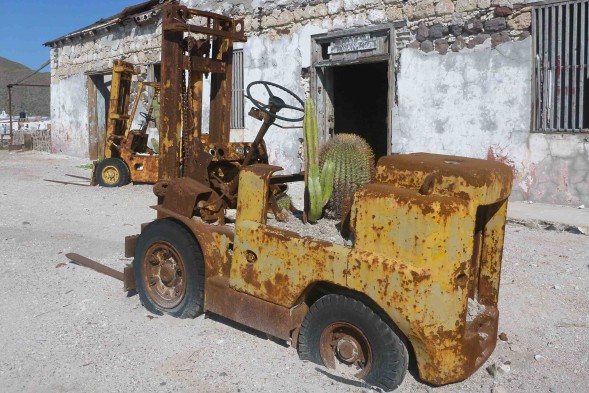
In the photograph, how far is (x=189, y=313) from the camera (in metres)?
3.73

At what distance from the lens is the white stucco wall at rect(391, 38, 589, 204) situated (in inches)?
292

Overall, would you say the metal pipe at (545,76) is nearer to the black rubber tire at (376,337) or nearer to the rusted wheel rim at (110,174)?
the black rubber tire at (376,337)

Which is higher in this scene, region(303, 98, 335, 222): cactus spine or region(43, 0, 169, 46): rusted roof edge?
region(43, 0, 169, 46): rusted roof edge

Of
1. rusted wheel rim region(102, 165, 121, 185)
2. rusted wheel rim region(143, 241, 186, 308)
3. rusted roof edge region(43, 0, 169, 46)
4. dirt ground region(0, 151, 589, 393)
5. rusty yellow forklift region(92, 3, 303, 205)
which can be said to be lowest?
dirt ground region(0, 151, 589, 393)

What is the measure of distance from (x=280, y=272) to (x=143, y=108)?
11920mm

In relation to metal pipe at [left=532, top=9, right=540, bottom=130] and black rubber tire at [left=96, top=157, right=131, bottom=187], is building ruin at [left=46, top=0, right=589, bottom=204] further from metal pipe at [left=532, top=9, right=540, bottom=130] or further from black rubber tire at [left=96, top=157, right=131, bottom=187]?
black rubber tire at [left=96, top=157, right=131, bottom=187]

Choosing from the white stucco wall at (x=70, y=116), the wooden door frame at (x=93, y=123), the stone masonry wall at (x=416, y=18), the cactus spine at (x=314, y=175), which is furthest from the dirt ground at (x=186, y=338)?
the white stucco wall at (x=70, y=116)

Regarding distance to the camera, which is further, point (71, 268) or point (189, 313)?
point (71, 268)

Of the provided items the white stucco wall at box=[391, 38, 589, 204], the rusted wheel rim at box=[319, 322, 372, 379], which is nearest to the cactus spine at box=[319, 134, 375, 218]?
the rusted wheel rim at box=[319, 322, 372, 379]

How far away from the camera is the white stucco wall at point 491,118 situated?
742cm

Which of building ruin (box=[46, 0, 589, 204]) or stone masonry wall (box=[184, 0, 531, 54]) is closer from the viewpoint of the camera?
building ruin (box=[46, 0, 589, 204])

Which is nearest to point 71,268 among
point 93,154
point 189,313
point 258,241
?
point 189,313

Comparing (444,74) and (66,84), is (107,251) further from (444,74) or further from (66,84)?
(66,84)

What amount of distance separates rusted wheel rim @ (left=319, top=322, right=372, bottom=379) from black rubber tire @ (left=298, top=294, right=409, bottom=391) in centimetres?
3
